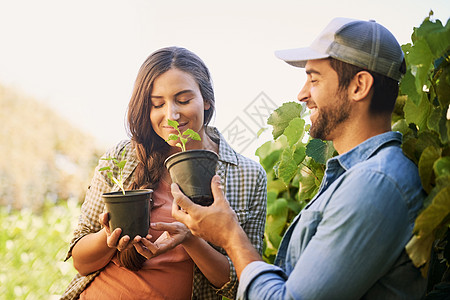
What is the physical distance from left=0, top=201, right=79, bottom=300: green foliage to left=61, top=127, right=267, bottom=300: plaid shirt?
214cm

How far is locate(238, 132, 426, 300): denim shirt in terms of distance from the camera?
991 millimetres

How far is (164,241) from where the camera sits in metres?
1.55

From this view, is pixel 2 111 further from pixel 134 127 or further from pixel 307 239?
pixel 307 239

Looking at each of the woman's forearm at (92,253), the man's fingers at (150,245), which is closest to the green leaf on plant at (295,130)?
the man's fingers at (150,245)

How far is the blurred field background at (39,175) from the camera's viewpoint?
4.07m

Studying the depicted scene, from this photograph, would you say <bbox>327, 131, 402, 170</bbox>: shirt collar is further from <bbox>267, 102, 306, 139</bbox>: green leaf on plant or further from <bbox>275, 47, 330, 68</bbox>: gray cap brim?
<bbox>267, 102, 306, 139</bbox>: green leaf on plant

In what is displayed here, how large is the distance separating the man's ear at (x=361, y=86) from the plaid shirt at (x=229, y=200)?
0.69 meters

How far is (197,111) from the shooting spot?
69.4 inches

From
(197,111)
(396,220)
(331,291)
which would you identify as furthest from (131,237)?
(396,220)

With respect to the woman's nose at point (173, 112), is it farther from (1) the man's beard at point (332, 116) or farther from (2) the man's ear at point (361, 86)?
(2) the man's ear at point (361, 86)

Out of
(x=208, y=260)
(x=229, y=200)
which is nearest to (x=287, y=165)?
(x=229, y=200)

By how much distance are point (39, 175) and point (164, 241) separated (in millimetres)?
4223

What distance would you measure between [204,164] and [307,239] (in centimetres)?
46

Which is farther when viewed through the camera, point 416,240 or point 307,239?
point 307,239
